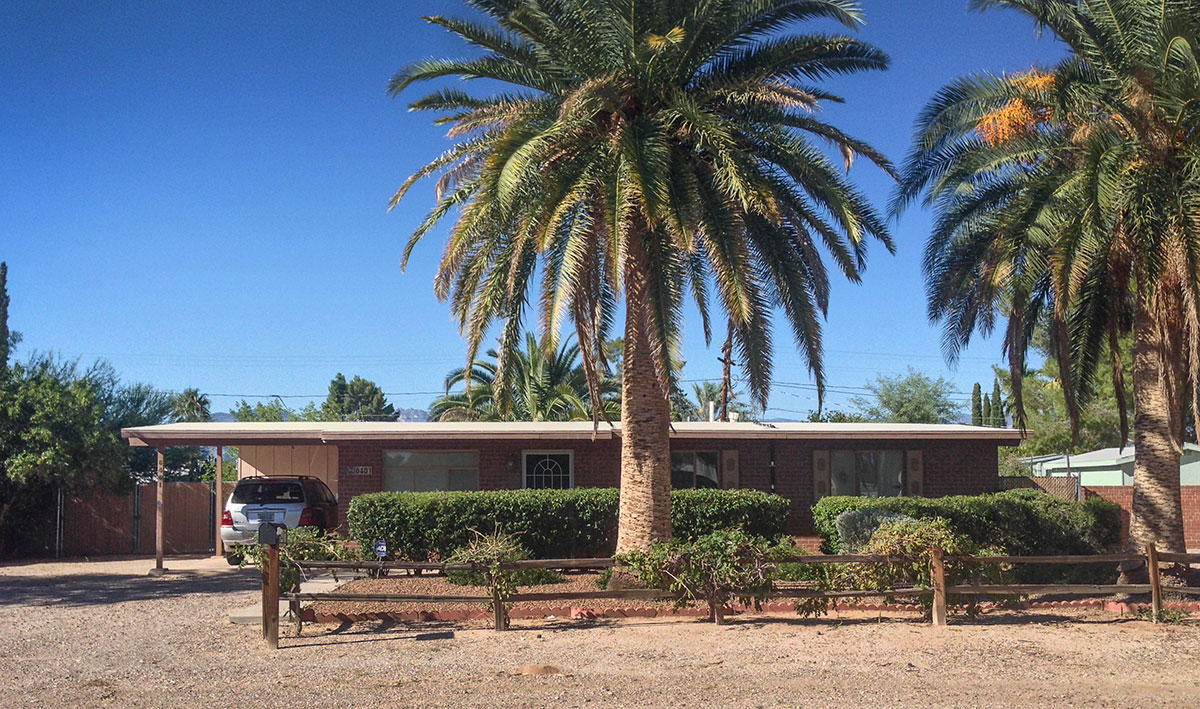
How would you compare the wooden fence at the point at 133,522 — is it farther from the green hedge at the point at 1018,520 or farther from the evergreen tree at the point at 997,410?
the evergreen tree at the point at 997,410

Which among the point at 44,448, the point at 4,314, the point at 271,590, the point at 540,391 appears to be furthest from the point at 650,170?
the point at 4,314

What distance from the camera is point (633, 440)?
13641 mm

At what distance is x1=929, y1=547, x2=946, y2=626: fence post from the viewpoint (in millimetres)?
11711

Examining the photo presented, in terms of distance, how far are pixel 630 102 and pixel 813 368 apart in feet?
13.7

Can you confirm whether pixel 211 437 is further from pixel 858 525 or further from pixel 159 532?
pixel 858 525

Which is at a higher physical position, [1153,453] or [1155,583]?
[1153,453]

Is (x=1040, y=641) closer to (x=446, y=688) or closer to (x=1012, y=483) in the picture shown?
(x=446, y=688)

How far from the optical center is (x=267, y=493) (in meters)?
18.9

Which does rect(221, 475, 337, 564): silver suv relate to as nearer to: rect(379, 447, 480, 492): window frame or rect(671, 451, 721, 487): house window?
rect(379, 447, 480, 492): window frame

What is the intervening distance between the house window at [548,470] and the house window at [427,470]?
1.07m

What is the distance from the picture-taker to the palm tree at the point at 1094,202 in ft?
42.9

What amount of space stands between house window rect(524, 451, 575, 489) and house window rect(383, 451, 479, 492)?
3.52ft

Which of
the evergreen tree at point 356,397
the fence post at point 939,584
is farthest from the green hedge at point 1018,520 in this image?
the evergreen tree at point 356,397

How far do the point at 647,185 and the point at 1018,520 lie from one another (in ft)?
31.4
